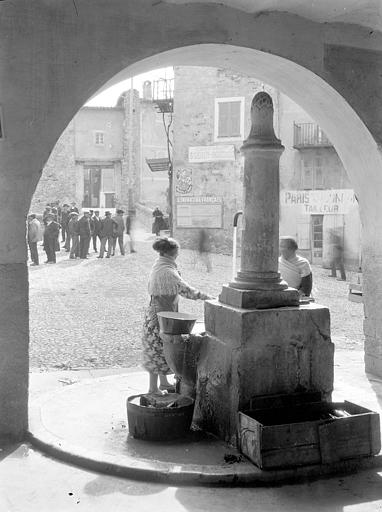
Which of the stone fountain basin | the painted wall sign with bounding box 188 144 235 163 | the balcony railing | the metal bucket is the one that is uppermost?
the balcony railing

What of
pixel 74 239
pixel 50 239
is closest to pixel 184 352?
pixel 50 239

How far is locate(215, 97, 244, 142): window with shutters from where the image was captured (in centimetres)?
2619

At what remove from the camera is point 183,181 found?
2706 centimetres

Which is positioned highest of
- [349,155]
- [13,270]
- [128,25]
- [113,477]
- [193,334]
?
[128,25]

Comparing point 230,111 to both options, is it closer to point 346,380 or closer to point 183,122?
point 183,122

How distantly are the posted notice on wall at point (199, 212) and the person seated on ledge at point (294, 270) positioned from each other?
63.7 ft

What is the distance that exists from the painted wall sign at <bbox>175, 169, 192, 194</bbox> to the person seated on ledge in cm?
1994

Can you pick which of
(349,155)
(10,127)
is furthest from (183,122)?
(10,127)

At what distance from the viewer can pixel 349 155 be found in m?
7.04

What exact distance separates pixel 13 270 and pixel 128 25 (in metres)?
2.34

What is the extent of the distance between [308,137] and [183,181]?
18.2 feet

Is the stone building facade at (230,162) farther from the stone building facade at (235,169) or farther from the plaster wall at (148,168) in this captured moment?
the plaster wall at (148,168)

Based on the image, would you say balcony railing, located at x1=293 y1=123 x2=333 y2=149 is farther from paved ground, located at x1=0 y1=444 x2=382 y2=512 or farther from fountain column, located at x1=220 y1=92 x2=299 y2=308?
paved ground, located at x1=0 y1=444 x2=382 y2=512

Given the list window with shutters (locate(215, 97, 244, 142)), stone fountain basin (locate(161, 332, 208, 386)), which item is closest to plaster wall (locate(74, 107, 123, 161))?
window with shutters (locate(215, 97, 244, 142))
